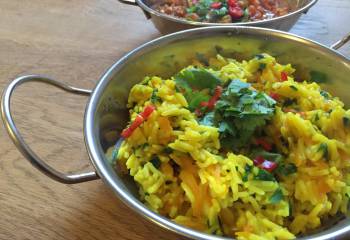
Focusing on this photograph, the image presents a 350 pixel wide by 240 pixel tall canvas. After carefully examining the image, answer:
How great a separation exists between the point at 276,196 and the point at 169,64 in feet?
1.54

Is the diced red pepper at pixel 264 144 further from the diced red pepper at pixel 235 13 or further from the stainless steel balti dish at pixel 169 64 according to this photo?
the diced red pepper at pixel 235 13

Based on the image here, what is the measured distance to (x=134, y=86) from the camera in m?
0.93

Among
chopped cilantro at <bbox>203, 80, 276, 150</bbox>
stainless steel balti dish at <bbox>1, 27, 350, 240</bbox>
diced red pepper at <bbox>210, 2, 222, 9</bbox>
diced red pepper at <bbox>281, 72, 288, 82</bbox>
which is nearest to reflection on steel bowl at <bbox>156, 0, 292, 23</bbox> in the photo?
diced red pepper at <bbox>210, 2, 222, 9</bbox>


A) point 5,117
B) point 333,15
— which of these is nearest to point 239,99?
point 5,117

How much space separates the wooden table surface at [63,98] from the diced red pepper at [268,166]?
0.23 metres

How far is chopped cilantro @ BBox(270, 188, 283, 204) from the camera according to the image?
0.70 meters

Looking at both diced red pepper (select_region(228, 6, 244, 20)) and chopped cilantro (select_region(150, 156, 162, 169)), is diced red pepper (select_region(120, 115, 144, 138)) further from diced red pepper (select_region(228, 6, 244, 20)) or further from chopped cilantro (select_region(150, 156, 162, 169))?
diced red pepper (select_region(228, 6, 244, 20))

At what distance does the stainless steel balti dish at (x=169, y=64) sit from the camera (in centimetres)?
78

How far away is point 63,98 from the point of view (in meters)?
1.14

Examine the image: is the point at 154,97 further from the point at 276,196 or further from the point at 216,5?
the point at 216,5

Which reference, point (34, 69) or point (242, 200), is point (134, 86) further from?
point (34, 69)

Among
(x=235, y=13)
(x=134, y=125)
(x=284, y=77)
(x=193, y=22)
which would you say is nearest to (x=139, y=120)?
(x=134, y=125)

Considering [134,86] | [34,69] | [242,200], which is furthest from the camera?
[34,69]

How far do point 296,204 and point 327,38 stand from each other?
0.82 meters
